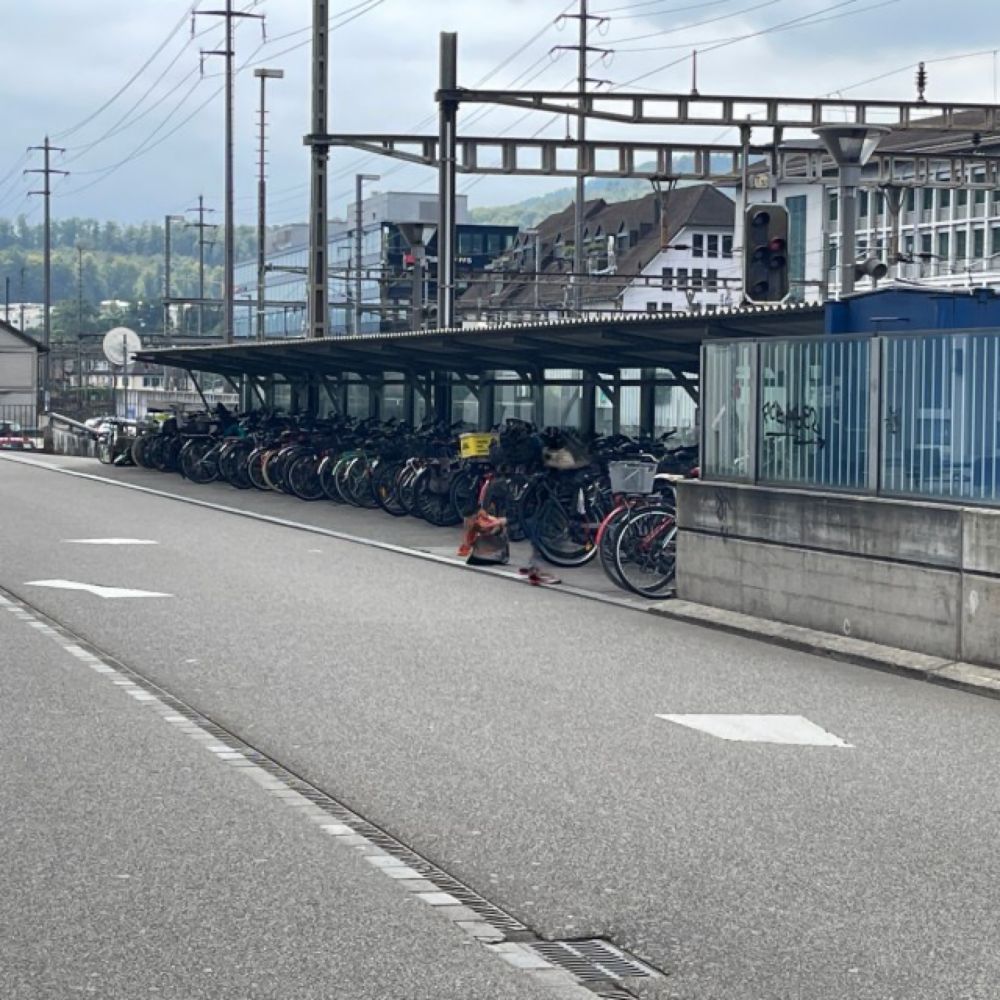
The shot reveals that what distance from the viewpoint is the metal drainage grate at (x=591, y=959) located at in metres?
5.98

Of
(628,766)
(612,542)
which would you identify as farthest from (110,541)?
(628,766)

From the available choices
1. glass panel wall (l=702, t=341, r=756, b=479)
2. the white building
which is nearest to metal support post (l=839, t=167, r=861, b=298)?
glass panel wall (l=702, t=341, r=756, b=479)

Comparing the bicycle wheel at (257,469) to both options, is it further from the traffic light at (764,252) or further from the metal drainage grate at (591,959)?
the metal drainage grate at (591,959)

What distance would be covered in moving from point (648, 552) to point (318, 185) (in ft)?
73.3

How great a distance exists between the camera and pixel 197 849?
755cm

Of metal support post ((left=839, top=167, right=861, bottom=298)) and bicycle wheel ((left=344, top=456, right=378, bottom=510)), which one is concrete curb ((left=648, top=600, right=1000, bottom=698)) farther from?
bicycle wheel ((left=344, top=456, right=378, bottom=510))

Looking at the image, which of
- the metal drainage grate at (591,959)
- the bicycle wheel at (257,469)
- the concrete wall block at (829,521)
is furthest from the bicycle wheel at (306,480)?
the metal drainage grate at (591,959)

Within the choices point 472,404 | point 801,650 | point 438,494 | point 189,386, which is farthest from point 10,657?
point 189,386

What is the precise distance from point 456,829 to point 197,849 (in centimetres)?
98

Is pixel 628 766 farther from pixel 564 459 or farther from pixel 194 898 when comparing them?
pixel 564 459

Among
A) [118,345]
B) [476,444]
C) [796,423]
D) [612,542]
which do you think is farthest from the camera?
[118,345]

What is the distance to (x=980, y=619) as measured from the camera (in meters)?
13.2

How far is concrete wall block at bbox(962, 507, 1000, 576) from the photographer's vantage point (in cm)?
1314

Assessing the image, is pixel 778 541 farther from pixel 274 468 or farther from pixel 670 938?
pixel 274 468
